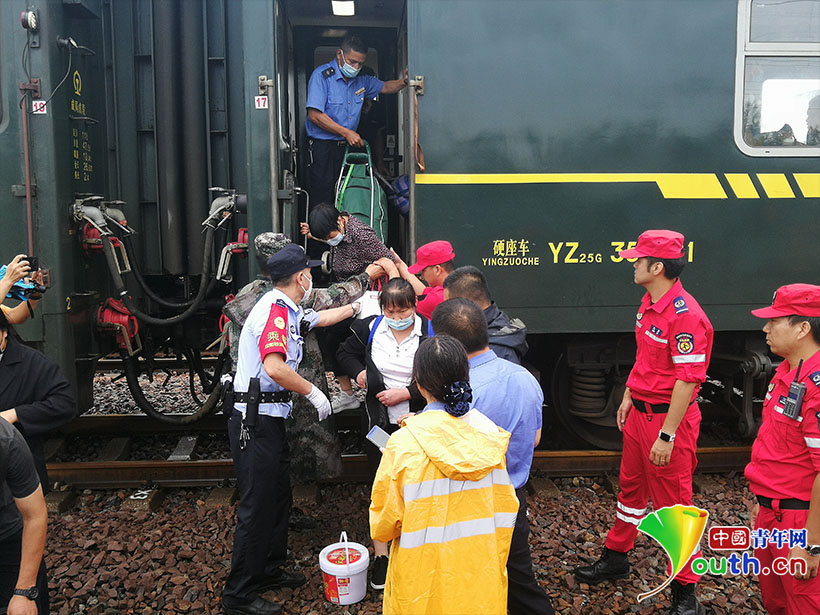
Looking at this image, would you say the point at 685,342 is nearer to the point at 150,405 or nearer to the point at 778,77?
the point at 778,77

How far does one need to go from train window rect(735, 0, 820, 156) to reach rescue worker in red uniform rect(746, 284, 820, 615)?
2.18 m

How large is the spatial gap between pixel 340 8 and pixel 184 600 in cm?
422

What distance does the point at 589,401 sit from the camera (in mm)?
5176

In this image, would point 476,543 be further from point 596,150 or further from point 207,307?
point 207,307

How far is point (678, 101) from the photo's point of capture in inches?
Answer: 176

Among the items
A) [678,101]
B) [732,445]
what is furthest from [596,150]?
[732,445]

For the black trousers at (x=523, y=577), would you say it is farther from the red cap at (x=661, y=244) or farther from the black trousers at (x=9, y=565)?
the black trousers at (x=9, y=565)

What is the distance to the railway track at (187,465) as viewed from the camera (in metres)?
4.83

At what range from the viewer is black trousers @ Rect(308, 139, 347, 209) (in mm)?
5094

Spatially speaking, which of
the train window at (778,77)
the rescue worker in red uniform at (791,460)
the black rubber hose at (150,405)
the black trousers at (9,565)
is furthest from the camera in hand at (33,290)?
the train window at (778,77)

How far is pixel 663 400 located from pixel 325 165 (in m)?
2.92

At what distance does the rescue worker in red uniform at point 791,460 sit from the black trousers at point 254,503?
7.17ft

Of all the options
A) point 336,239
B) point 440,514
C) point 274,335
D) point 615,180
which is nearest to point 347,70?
point 336,239

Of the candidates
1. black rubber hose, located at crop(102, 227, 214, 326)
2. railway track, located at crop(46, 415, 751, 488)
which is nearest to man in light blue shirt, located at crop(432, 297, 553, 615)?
railway track, located at crop(46, 415, 751, 488)
